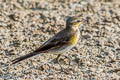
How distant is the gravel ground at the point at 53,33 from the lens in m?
6.20

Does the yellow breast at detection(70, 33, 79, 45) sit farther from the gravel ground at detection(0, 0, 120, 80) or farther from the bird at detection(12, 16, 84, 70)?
the gravel ground at detection(0, 0, 120, 80)

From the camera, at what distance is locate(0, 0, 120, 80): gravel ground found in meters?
6.20

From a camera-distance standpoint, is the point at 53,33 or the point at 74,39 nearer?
the point at 74,39

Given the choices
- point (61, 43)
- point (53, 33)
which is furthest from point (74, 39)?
point (53, 33)

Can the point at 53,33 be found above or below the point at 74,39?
below

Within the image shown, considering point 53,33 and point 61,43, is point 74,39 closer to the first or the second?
point 61,43

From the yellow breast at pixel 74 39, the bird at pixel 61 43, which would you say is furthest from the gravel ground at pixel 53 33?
the yellow breast at pixel 74 39

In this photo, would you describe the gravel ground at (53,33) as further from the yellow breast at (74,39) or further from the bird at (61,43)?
the yellow breast at (74,39)

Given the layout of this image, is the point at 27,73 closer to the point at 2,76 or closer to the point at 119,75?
the point at 2,76

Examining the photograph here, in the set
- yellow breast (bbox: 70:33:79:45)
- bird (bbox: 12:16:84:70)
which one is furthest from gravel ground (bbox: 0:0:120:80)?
yellow breast (bbox: 70:33:79:45)

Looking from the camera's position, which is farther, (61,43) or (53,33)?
(53,33)

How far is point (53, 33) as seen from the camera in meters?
7.72

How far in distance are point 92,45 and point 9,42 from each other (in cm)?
190

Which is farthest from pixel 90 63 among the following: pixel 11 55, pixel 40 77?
pixel 11 55
